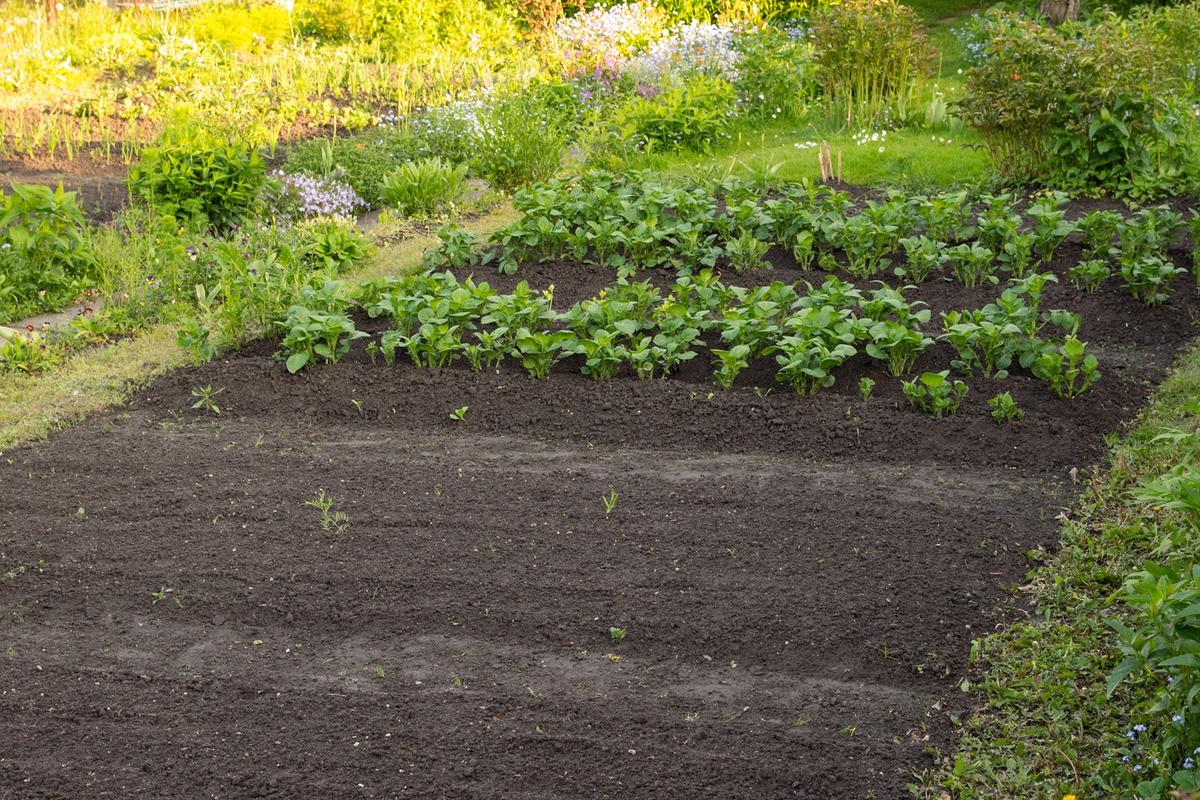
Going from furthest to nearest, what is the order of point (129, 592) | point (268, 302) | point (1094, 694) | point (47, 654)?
point (268, 302) < point (129, 592) < point (47, 654) < point (1094, 694)

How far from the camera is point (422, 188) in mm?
9258

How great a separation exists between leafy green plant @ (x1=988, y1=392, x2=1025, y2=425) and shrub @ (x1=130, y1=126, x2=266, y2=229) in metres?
5.43

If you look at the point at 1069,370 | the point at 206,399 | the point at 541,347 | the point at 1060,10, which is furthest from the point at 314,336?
the point at 1060,10

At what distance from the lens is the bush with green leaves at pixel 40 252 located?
289 inches

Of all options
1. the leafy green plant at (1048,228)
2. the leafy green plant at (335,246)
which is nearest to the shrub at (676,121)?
the leafy green plant at (335,246)

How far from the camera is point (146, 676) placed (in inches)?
153

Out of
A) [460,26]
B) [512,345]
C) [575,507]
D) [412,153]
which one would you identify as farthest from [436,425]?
[460,26]

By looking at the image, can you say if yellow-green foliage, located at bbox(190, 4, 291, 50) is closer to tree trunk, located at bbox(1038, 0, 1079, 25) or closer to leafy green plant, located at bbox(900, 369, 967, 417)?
tree trunk, located at bbox(1038, 0, 1079, 25)

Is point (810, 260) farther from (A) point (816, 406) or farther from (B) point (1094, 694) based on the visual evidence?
(B) point (1094, 694)

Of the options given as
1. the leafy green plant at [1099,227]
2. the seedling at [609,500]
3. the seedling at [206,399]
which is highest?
the leafy green plant at [1099,227]

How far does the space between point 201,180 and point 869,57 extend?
5.83 meters

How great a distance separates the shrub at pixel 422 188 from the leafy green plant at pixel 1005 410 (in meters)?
5.06

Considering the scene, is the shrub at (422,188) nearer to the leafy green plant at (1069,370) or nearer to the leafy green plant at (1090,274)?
the leafy green plant at (1090,274)

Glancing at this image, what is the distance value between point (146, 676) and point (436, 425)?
2.05 meters
